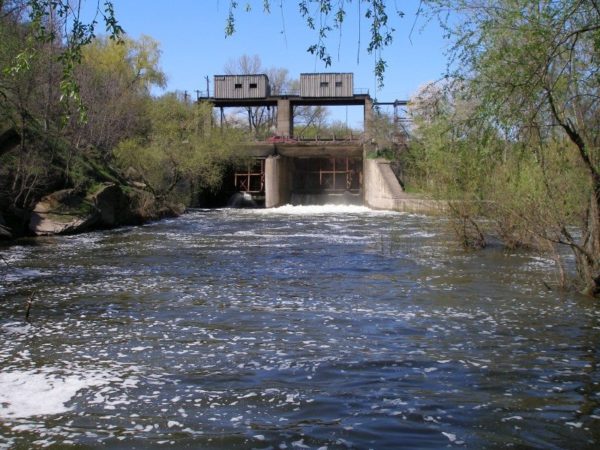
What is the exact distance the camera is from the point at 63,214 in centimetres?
2595

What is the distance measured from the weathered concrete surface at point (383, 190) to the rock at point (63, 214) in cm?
1736

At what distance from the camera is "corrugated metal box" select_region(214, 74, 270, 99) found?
214 ft

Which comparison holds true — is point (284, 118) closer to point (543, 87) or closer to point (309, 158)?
point (309, 158)

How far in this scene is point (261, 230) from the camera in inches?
1155

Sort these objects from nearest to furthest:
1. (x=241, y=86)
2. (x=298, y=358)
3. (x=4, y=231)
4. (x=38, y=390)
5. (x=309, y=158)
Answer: (x=38, y=390) < (x=298, y=358) < (x=4, y=231) < (x=309, y=158) < (x=241, y=86)

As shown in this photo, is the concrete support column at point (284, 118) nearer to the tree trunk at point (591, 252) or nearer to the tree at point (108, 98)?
the tree at point (108, 98)

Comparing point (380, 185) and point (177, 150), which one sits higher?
point (177, 150)

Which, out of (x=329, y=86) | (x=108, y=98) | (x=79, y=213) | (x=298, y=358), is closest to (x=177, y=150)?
(x=108, y=98)

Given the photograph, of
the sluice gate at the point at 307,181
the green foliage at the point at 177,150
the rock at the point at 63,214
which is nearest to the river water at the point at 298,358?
the rock at the point at 63,214

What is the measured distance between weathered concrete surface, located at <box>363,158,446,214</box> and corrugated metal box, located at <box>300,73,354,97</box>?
15.4 meters

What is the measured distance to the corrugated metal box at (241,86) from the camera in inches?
2569

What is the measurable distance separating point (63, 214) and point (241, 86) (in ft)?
138

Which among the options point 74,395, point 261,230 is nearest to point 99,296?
point 74,395

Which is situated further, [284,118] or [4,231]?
[284,118]
